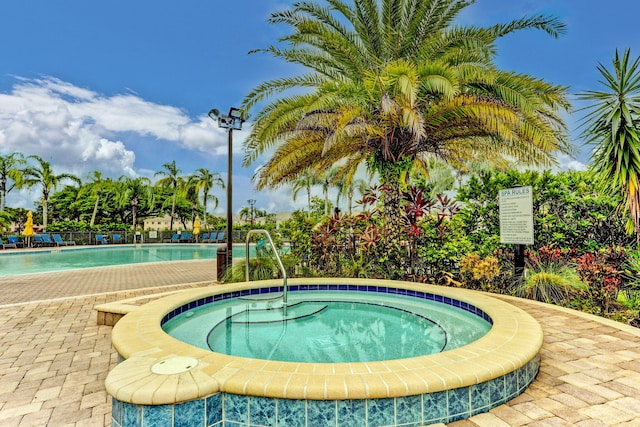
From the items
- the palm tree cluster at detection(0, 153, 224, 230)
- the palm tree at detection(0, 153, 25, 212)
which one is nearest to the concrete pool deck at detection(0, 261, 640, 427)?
the palm tree at detection(0, 153, 25, 212)

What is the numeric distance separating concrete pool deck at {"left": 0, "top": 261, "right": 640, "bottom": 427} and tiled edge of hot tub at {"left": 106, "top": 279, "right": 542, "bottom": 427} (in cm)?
19

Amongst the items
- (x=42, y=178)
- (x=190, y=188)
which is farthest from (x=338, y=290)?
(x=190, y=188)

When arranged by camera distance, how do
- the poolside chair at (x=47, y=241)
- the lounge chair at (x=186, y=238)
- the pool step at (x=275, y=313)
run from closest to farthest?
the pool step at (x=275, y=313), the poolside chair at (x=47, y=241), the lounge chair at (x=186, y=238)

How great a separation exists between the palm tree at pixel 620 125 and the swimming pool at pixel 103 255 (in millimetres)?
15360

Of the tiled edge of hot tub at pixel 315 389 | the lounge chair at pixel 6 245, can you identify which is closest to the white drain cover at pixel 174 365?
the tiled edge of hot tub at pixel 315 389

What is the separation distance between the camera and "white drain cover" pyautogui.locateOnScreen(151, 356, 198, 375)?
7.25 ft

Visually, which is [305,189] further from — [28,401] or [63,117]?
[63,117]

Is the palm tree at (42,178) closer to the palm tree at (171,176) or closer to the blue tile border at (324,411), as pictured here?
the palm tree at (171,176)

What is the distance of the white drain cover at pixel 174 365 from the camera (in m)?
2.21

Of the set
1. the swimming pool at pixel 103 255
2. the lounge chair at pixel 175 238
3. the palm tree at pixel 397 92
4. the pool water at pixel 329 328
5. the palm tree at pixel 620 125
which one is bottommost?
the swimming pool at pixel 103 255

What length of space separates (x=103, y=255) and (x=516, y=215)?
846 inches

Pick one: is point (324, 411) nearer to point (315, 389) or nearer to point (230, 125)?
point (315, 389)

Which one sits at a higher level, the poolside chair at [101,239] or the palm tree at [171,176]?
the palm tree at [171,176]

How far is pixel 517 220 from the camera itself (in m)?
6.52
